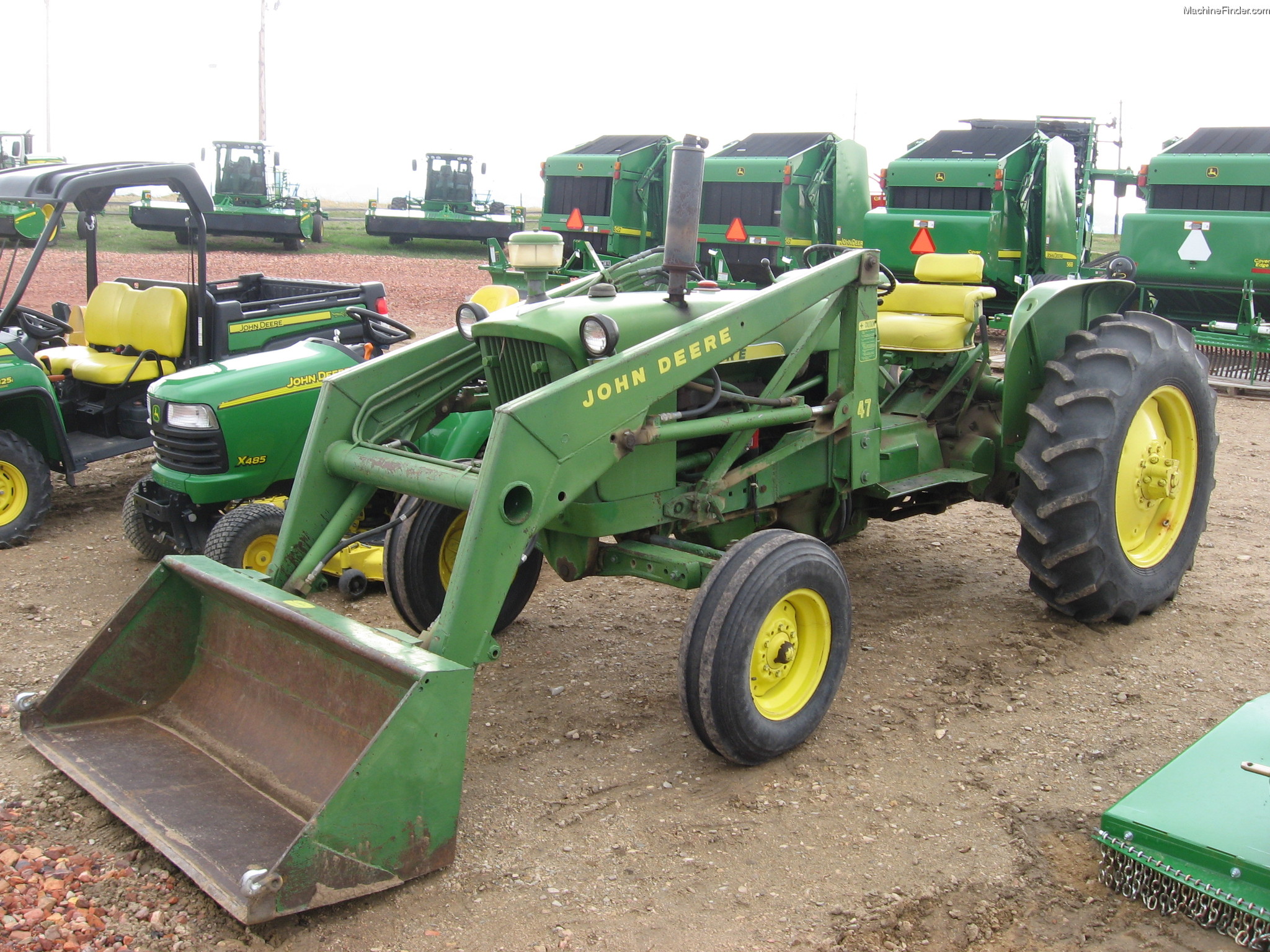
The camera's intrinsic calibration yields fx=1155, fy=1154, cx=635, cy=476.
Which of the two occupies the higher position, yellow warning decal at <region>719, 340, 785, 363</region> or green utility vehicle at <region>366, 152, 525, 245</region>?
green utility vehicle at <region>366, 152, 525, 245</region>

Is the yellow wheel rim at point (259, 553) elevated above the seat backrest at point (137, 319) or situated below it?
below

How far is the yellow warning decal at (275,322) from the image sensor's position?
697cm

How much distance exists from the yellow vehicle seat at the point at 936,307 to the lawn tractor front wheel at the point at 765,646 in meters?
1.71

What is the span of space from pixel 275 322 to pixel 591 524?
413 cm

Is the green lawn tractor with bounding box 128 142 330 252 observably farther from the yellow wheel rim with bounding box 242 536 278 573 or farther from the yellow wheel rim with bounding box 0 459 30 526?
the yellow wheel rim with bounding box 242 536 278 573

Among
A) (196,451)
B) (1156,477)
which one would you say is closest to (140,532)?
(196,451)

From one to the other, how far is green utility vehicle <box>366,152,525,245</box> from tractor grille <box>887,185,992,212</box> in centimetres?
Result: 1462

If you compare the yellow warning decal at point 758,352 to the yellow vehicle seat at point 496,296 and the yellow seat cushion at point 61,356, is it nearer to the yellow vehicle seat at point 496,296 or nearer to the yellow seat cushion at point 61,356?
the yellow vehicle seat at point 496,296

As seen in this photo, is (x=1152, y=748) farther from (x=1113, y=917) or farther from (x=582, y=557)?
(x=582, y=557)

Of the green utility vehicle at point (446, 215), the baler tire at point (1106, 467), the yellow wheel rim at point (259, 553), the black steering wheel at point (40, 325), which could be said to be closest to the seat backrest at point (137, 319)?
the black steering wheel at point (40, 325)

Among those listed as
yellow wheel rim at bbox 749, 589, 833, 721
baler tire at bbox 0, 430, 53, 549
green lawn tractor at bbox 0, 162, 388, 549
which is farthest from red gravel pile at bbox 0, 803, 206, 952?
baler tire at bbox 0, 430, 53, 549

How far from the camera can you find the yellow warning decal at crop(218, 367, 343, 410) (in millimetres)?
→ 5555

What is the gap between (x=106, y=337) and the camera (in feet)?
23.7

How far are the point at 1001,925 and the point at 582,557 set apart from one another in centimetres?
175
